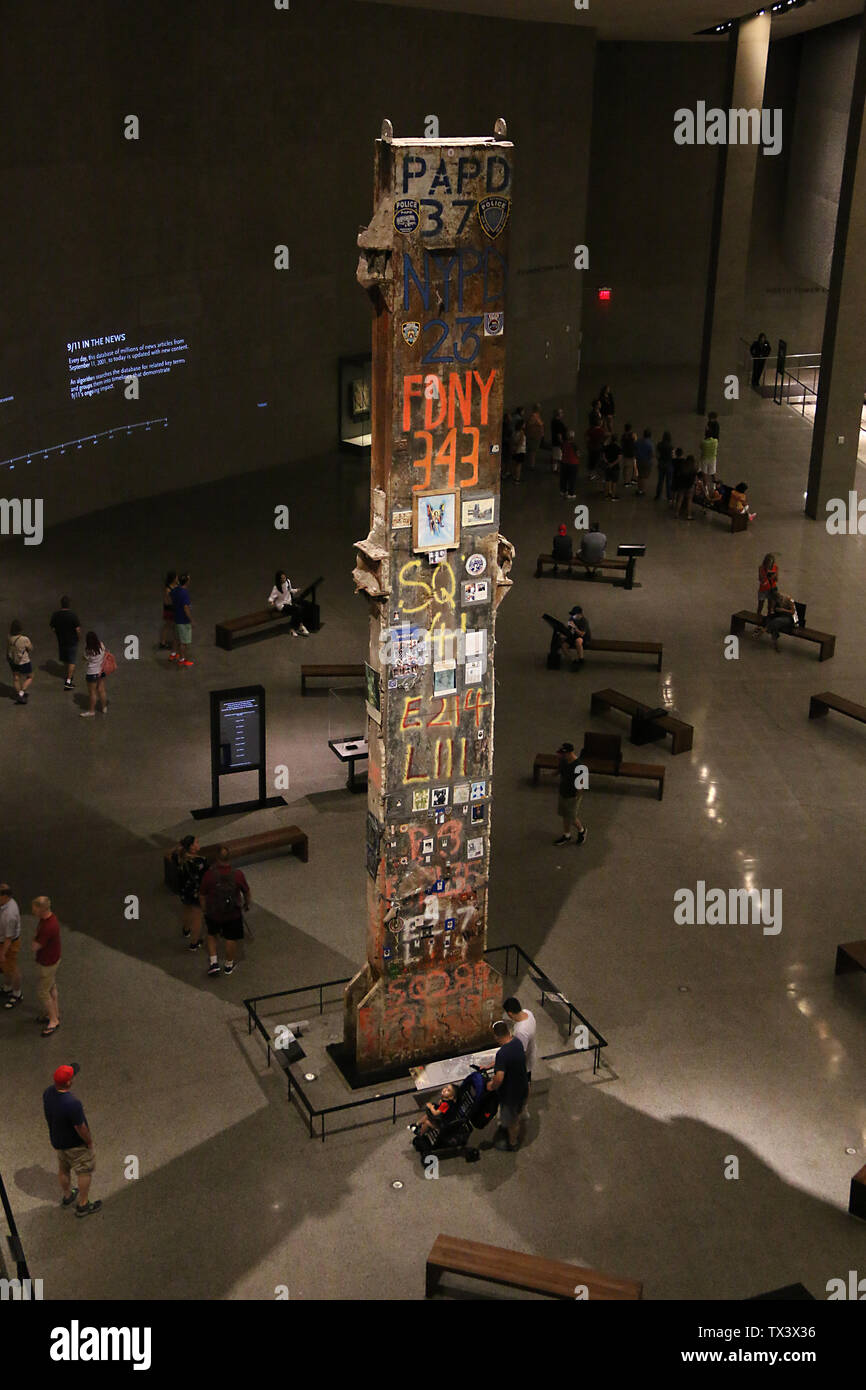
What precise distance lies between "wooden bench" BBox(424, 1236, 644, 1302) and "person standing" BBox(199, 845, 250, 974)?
399cm

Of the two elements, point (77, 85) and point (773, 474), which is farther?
point (773, 474)

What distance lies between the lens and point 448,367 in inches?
440

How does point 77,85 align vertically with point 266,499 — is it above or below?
above

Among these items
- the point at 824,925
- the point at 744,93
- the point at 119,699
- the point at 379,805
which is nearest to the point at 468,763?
the point at 379,805

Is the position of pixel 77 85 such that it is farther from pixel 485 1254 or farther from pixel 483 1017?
pixel 485 1254

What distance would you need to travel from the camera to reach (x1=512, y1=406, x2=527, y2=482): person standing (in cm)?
3056

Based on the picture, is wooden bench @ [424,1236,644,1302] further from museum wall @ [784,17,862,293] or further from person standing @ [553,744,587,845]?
museum wall @ [784,17,862,293]

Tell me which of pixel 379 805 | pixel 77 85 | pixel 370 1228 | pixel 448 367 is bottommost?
pixel 370 1228

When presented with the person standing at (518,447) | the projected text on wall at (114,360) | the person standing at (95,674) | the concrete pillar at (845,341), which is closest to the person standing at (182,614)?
the person standing at (95,674)

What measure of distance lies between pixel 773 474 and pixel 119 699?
16597 mm

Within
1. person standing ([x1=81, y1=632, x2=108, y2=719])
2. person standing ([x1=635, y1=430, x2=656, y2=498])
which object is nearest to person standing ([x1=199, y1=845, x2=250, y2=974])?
person standing ([x1=81, y1=632, x2=108, y2=719])

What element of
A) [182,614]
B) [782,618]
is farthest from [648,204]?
[182,614]

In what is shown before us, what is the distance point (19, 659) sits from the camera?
1930cm

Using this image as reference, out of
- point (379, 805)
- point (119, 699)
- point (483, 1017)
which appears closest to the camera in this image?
point (379, 805)
